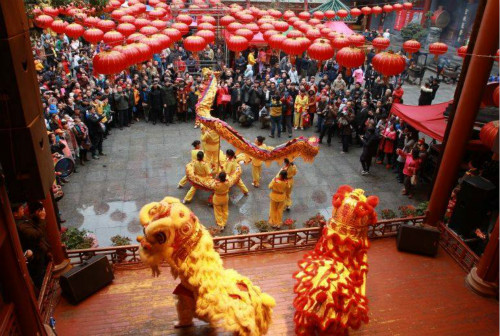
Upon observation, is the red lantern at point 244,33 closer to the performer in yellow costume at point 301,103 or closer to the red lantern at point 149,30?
the performer in yellow costume at point 301,103

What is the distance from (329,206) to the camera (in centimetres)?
917

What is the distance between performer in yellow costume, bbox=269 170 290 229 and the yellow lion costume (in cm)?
335

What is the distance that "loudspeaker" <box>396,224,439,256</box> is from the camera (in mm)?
6750

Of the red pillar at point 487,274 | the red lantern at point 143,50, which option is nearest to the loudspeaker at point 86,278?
the red pillar at point 487,274

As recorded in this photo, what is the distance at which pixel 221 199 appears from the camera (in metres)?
7.87

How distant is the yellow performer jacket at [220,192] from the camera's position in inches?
304

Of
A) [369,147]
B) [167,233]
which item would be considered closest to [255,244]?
[167,233]

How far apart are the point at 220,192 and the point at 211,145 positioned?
1.97 metres

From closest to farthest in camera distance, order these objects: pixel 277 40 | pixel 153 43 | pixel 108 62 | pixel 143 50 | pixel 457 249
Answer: pixel 457 249
pixel 108 62
pixel 143 50
pixel 153 43
pixel 277 40

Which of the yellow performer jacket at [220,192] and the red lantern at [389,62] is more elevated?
the red lantern at [389,62]

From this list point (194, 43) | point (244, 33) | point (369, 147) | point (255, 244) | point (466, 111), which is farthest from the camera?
point (244, 33)

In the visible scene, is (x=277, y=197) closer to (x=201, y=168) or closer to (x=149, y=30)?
(x=201, y=168)

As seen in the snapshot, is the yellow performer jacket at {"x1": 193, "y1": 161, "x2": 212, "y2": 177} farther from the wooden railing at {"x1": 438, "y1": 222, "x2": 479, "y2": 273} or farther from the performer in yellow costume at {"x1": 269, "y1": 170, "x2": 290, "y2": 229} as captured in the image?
the wooden railing at {"x1": 438, "y1": 222, "x2": 479, "y2": 273}

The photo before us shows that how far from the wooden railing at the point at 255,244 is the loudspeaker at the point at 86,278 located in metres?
0.25
